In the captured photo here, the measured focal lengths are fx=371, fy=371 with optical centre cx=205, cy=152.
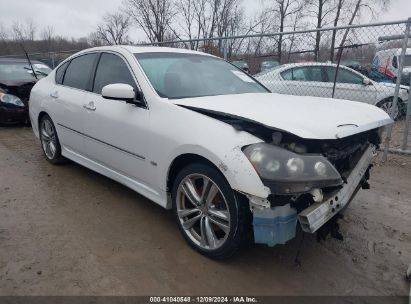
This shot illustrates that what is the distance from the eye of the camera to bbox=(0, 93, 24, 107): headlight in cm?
738

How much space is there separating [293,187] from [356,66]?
6.42 m

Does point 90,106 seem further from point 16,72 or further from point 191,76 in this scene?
point 16,72

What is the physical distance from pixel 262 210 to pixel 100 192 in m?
2.39

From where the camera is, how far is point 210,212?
9.18 feet

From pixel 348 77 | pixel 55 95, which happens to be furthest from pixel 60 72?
pixel 348 77

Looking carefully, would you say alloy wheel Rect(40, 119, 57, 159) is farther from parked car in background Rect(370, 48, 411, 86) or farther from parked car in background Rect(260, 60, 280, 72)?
parked car in background Rect(370, 48, 411, 86)

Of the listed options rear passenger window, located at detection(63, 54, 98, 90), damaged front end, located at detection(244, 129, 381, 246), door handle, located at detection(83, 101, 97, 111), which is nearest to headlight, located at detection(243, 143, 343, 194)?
damaged front end, located at detection(244, 129, 381, 246)

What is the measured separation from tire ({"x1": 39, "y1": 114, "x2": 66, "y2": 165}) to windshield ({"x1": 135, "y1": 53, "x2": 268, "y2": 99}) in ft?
6.47

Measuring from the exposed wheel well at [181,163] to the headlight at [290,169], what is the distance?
1.24 ft

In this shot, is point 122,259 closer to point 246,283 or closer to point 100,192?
point 246,283

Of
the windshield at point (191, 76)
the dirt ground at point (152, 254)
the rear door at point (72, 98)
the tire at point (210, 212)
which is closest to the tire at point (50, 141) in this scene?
the rear door at point (72, 98)

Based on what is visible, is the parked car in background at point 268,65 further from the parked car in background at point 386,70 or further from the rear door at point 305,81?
the parked car in background at point 386,70

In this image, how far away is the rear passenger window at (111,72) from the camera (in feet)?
11.8

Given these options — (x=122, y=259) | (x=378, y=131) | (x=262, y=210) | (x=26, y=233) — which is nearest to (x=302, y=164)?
(x=262, y=210)
